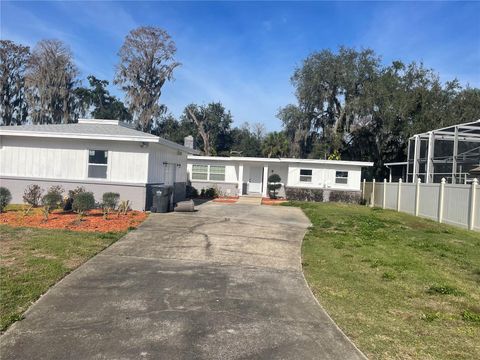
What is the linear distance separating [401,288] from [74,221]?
29.9 ft

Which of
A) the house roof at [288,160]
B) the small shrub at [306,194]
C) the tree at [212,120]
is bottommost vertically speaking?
the small shrub at [306,194]

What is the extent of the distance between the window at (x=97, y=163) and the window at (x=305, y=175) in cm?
1531

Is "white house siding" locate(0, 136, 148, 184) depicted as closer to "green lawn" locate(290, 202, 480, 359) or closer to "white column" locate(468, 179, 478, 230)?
"green lawn" locate(290, 202, 480, 359)

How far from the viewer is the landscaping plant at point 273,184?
1091 inches

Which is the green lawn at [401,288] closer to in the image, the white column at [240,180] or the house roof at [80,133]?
the house roof at [80,133]

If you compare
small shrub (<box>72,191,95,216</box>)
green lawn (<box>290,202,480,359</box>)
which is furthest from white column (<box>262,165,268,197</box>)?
small shrub (<box>72,191,95,216</box>)

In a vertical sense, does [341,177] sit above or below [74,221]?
above

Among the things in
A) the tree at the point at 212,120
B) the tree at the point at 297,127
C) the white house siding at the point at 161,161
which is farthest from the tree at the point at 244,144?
the white house siding at the point at 161,161

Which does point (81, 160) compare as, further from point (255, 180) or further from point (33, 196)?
point (255, 180)

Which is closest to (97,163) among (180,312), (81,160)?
(81,160)

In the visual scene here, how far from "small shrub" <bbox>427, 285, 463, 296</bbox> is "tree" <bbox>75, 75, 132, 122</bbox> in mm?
49795

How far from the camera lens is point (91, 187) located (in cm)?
1605

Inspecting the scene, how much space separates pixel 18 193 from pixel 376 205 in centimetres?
1956

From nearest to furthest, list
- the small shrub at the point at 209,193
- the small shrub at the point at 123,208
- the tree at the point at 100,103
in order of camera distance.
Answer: the small shrub at the point at 123,208
the small shrub at the point at 209,193
the tree at the point at 100,103
